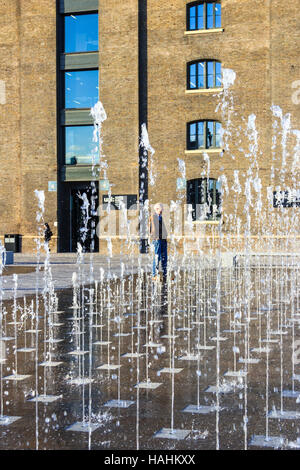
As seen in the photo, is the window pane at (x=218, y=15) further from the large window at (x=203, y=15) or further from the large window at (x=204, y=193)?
the large window at (x=204, y=193)

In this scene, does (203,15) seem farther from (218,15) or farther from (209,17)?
(218,15)

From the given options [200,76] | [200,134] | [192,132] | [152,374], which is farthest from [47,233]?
[152,374]

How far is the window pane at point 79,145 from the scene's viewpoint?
100ft

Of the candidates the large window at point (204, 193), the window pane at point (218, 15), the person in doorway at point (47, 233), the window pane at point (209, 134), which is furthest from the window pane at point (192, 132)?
the person in doorway at point (47, 233)

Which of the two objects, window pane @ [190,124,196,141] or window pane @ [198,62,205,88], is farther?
window pane @ [190,124,196,141]

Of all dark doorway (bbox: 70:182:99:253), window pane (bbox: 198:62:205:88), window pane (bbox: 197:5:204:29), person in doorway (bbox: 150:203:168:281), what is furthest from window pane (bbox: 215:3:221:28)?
person in doorway (bbox: 150:203:168:281)

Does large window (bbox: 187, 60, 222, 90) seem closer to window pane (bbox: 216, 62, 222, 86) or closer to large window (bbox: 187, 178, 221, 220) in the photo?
window pane (bbox: 216, 62, 222, 86)

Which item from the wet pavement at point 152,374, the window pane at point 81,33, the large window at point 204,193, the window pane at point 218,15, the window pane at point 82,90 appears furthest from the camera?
the window pane at point 82,90

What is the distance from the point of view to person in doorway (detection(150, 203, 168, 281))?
13531mm

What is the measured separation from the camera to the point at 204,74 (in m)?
28.9

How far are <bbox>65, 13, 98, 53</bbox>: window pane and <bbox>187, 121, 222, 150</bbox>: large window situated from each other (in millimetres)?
6270

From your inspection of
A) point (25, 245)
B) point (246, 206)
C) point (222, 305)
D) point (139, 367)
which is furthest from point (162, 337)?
point (25, 245)

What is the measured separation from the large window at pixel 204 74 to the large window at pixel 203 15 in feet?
5.37

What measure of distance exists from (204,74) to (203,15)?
8.87 feet
